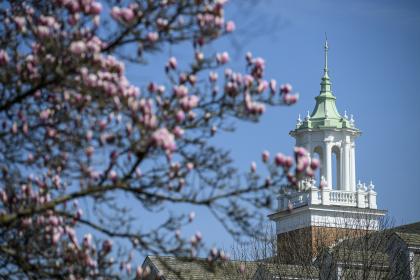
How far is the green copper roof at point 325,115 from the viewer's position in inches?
2650

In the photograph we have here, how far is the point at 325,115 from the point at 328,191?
6540 mm

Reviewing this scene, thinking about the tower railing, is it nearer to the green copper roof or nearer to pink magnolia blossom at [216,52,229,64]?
the green copper roof

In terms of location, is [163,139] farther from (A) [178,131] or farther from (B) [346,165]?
(B) [346,165]

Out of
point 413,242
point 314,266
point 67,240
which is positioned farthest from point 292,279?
point 67,240

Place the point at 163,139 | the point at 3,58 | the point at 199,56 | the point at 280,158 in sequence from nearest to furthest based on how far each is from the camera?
1. the point at 163,139
2. the point at 280,158
3. the point at 3,58
4. the point at 199,56

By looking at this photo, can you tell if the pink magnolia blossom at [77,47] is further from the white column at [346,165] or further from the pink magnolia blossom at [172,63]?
the white column at [346,165]

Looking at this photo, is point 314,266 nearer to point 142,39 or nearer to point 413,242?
point 413,242

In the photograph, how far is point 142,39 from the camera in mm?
14680

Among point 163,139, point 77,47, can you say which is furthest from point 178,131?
point 77,47

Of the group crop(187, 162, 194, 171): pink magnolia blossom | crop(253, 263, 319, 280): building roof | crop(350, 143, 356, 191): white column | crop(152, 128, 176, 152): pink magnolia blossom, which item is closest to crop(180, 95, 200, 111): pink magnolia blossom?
crop(187, 162, 194, 171): pink magnolia blossom

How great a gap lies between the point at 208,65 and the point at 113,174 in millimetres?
2011

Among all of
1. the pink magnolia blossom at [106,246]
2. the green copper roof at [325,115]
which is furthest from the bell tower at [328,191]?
the pink magnolia blossom at [106,246]

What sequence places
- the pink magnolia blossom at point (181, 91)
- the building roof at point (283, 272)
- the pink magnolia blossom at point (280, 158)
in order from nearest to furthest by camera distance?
the pink magnolia blossom at point (280, 158)
the pink magnolia blossom at point (181, 91)
the building roof at point (283, 272)

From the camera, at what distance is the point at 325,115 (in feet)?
224
